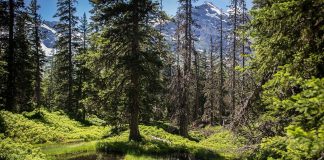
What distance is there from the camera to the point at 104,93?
22000 millimetres

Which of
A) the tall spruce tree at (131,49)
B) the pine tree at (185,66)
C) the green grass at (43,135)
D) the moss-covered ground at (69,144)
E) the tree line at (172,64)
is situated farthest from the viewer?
the pine tree at (185,66)

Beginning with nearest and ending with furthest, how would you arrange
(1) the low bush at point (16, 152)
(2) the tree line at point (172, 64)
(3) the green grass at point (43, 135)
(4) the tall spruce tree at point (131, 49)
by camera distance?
(2) the tree line at point (172, 64) < (1) the low bush at point (16, 152) < (3) the green grass at point (43, 135) < (4) the tall spruce tree at point (131, 49)

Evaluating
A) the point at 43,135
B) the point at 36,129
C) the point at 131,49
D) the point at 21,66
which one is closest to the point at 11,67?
the point at 21,66

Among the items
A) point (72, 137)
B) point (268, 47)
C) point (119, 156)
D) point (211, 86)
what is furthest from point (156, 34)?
point (211, 86)

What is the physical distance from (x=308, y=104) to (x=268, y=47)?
3.55 meters

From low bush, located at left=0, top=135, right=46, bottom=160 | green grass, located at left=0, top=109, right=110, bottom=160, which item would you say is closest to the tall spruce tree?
green grass, located at left=0, top=109, right=110, bottom=160

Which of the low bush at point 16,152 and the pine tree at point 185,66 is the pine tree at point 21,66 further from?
the low bush at point 16,152

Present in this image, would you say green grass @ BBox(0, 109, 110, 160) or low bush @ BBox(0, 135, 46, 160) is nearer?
low bush @ BBox(0, 135, 46, 160)

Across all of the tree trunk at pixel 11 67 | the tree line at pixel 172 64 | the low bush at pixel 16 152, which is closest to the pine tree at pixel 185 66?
the tree line at pixel 172 64

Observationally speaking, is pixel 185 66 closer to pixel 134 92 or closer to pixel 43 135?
pixel 134 92

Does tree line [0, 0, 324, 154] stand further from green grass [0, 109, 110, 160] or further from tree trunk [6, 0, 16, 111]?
green grass [0, 109, 110, 160]

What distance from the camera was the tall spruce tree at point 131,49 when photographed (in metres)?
21.1

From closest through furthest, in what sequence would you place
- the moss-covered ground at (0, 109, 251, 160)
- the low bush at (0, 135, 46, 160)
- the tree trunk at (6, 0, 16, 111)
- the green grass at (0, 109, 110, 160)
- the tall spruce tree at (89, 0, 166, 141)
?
1. the low bush at (0, 135, 46, 160)
2. the moss-covered ground at (0, 109, 251, 160)
3. the green grass at (0, 109, 110, 160)
4. the tall spruce tree at (89, 0, 166, 141)
5. the tree trunk at (6, 0, 16, 111)

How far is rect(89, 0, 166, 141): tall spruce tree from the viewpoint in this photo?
21078 millimetres
